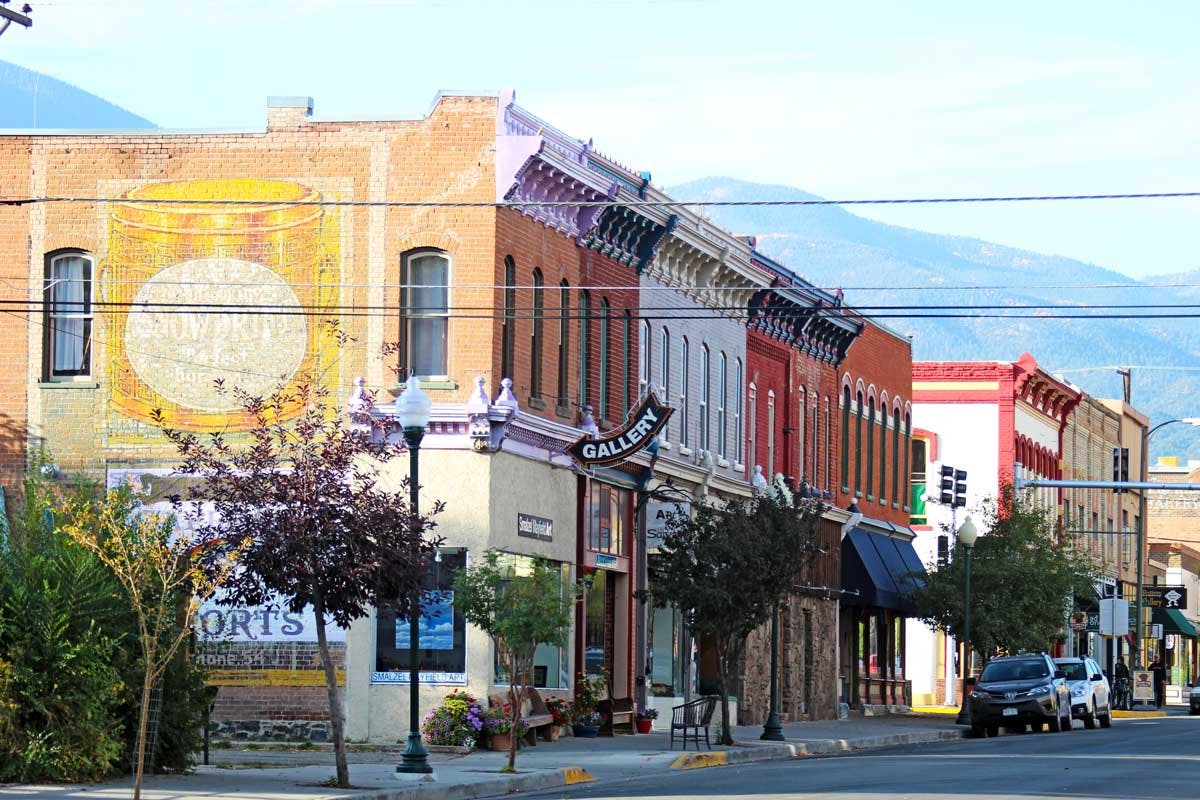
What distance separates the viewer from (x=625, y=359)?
39812 mm

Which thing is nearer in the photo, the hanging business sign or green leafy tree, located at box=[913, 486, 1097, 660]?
the hanging business sign

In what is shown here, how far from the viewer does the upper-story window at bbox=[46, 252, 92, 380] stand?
34531 mm

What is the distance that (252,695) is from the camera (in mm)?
32906

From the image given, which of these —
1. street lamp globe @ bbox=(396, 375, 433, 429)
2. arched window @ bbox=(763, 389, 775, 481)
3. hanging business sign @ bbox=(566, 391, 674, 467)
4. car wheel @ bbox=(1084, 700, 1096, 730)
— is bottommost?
car wheel @ bbox=(1084, 700, 1096, 730)

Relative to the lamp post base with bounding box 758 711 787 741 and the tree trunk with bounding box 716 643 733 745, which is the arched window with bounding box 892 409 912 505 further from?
the tree trunk with bounding box 716 643 733 745

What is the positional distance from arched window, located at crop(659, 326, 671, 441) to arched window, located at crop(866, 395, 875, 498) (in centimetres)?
1638

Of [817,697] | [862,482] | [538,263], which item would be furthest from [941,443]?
[538,263]

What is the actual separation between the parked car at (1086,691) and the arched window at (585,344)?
15285mm

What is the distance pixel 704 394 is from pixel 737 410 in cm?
230

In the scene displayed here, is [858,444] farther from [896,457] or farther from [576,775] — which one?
[576,775]

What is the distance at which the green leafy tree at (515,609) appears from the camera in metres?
27.4

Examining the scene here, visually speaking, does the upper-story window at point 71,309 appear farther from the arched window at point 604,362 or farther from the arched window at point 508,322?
the arched window at point 604,362

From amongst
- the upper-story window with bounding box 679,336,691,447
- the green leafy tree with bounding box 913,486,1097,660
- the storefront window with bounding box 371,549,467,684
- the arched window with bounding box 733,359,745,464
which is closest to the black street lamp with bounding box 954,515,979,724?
the green leafy tree with bounding box 913,486,1097,660

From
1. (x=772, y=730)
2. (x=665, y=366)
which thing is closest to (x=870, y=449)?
(x=665, y=366)
